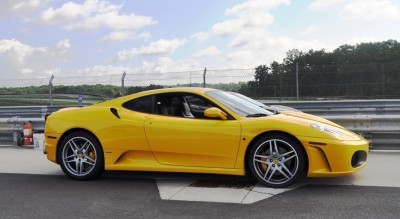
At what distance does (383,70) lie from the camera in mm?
13695

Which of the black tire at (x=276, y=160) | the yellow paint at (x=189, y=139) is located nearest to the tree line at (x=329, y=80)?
the yellow paint at (x=189, y=139)

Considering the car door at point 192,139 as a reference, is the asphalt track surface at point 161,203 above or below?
below

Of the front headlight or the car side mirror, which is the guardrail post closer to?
the car side mirror

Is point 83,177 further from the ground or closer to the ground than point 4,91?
closer to the ground

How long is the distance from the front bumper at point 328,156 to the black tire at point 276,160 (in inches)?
4.1

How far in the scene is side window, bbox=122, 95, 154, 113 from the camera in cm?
583

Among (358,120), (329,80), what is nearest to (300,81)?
(329,80)

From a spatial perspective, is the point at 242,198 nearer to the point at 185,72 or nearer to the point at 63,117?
the point at 63,117

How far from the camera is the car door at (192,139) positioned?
5246 millimetres

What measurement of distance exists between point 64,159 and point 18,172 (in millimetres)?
1175

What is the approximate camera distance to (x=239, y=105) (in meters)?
5.70

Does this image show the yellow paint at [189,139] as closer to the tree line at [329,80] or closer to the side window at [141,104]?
the side window at [141,104]

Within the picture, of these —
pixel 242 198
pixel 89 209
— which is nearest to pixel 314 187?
pixel 242 198

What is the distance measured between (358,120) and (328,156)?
3.07 m
